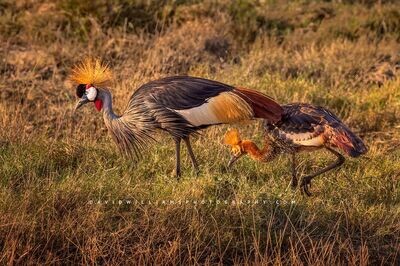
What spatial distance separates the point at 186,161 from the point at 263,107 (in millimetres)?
1054

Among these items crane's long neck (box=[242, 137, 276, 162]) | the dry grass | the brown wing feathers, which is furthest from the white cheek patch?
crane's long neck (box=[242, 137, 276, 162])

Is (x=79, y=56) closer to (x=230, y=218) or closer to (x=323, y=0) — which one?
(x=230, y=218)

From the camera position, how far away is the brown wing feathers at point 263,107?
641 centimetres

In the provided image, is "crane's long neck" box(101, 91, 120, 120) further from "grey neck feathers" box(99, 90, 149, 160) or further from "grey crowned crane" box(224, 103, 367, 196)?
"grey crowned crane" box(224, 103, 367, 196)

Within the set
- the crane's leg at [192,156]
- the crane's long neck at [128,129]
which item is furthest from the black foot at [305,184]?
Answer: the crane's long neck at [128,129]

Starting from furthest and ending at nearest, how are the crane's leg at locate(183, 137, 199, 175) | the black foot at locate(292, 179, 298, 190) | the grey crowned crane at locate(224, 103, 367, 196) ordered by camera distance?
the crane's leg at locate(183, 137, 199, 175) → the black foot at locate(292, 179, 298, 190) → the grey crowned crane at locate(224, 103, 367, 196)

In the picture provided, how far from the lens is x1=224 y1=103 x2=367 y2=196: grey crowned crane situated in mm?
6219

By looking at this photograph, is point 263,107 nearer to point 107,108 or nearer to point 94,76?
point 107,108

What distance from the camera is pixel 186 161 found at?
7.14 meters

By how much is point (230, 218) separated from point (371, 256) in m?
1.07

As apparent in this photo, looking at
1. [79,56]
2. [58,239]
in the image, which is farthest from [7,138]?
[79,56]

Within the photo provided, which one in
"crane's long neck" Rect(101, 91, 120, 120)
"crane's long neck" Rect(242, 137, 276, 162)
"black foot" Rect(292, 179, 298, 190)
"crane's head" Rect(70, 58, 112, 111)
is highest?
"crane's head" Rect(70, 58, 112, 111)

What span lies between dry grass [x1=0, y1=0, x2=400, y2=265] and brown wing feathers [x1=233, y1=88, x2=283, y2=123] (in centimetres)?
57

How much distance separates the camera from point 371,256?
19.2 feet
